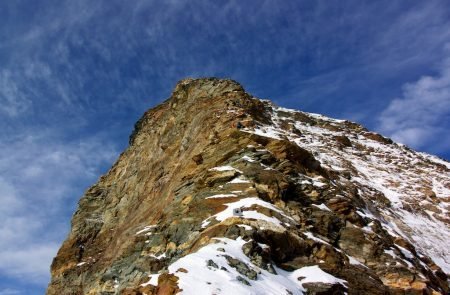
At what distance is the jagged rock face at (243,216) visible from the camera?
18.8m

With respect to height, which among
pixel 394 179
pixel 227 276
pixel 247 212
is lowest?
pixel 227 276

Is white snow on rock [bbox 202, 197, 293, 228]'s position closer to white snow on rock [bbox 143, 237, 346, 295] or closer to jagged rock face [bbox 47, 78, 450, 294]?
jagged rock face [bbox 47, 78, 450, 294]

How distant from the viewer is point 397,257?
25031mm

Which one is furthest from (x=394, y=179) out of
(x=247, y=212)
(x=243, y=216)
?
(x=243, y=216)

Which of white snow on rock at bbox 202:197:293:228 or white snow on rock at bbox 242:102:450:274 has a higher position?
white snow on rock at bbox 242:102:450:274

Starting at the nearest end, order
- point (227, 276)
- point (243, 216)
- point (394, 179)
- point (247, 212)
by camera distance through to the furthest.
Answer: point (227, 276)
point (243, 216)
point (247, 212)
point (394, 179)

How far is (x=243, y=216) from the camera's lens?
2155 centimetres

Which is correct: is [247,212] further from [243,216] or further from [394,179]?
[394,179]

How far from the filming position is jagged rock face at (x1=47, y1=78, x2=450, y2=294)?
18.8m

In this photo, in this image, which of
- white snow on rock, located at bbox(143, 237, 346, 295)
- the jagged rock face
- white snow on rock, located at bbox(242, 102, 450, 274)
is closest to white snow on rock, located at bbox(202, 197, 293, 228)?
the jagged rock face

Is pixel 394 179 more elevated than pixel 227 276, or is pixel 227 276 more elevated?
pixel 394 179

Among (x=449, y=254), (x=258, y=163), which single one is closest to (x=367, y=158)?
(x=449, y=254)

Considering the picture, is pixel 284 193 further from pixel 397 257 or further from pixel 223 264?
pixel 223 264

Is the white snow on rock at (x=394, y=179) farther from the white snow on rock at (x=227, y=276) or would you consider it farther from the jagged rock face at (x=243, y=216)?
the white snow on rock at (x=227, y=276)
